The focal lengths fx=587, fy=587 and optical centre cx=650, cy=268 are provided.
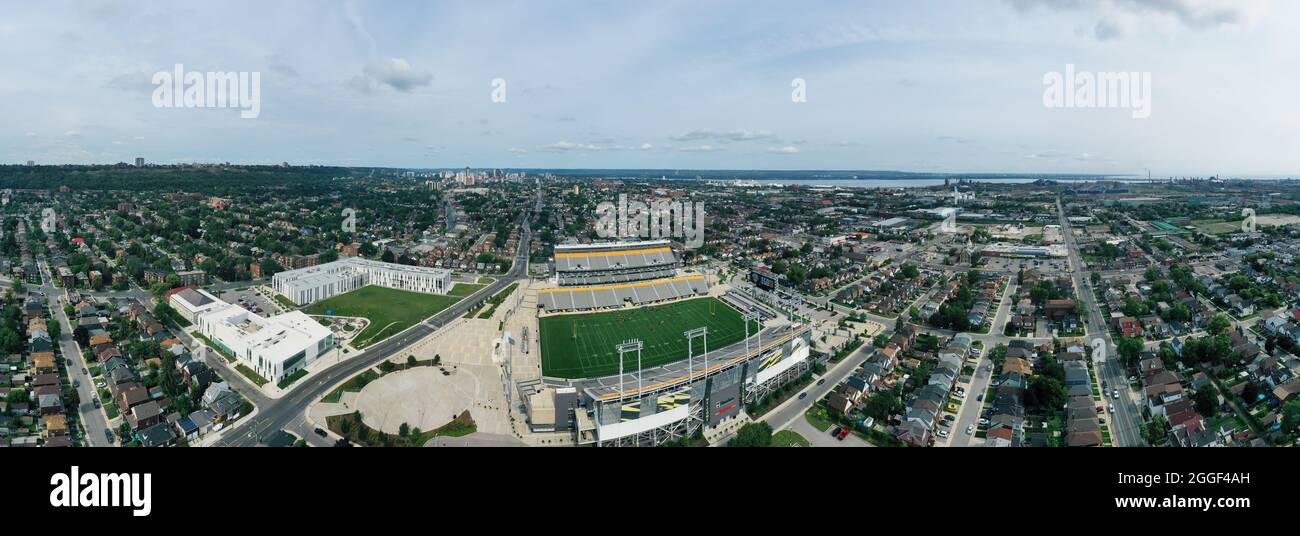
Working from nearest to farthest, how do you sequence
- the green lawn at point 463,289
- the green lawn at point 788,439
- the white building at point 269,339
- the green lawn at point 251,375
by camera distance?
1. the green lawn at point 788,439
2. the green lawn at point 251,375
3. the white building at point 269,339
4. the green lawn at point 463,289

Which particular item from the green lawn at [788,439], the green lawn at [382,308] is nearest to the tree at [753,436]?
the green lawn at [788,439]

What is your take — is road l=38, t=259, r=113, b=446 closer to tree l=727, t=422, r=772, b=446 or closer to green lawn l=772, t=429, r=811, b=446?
tree l=727, t=422, r=772, b=446

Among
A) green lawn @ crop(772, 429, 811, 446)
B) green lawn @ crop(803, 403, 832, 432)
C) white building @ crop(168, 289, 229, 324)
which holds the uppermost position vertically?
white building @ crop(168, 289, 229, 324)

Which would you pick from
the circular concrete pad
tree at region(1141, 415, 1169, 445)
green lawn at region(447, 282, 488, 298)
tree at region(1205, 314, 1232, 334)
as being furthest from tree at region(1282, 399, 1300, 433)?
green lawn at region(447, 282, 488, 298)

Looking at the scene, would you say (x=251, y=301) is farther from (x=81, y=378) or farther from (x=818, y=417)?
(x=818, y=417)

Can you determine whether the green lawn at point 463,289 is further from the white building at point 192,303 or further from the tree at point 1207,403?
the tree at point 1207,403
